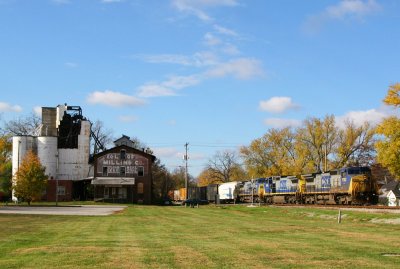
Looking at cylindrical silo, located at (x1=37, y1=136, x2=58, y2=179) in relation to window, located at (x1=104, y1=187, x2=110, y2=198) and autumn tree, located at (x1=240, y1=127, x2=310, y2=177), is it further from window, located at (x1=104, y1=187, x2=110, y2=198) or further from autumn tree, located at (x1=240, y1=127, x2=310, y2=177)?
autumn tree, located at (x1=240, y1=127, x2=310, y2=177)

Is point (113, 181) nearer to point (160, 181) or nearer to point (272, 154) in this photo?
point (272, 154)

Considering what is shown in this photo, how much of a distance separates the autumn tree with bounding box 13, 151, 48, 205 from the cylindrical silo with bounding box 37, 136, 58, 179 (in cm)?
1886

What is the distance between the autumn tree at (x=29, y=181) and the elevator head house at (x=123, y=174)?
696 inches

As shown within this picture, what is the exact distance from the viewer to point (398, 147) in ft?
202

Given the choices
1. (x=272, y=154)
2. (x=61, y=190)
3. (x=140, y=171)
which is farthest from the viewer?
(x=272, y=154)

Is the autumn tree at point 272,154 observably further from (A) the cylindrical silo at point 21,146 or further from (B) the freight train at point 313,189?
(A) the cylindrical silo at point 21,146

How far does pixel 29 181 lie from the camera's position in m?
69.0

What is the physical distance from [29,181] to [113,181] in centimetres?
1986

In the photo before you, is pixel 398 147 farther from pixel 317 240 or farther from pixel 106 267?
pixel 106 267

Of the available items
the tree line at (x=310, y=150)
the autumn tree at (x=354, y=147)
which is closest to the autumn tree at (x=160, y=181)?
the tree line at (x=310, y=150)

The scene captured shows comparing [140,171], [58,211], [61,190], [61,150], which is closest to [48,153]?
[61,150]

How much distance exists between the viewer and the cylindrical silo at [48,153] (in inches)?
3526

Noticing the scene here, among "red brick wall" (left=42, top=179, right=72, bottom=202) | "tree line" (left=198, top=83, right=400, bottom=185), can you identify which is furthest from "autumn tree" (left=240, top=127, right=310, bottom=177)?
"red brick wall" (left=42, top=179, right=72, bottom=202)

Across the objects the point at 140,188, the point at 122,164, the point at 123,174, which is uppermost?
the point at 122,164
